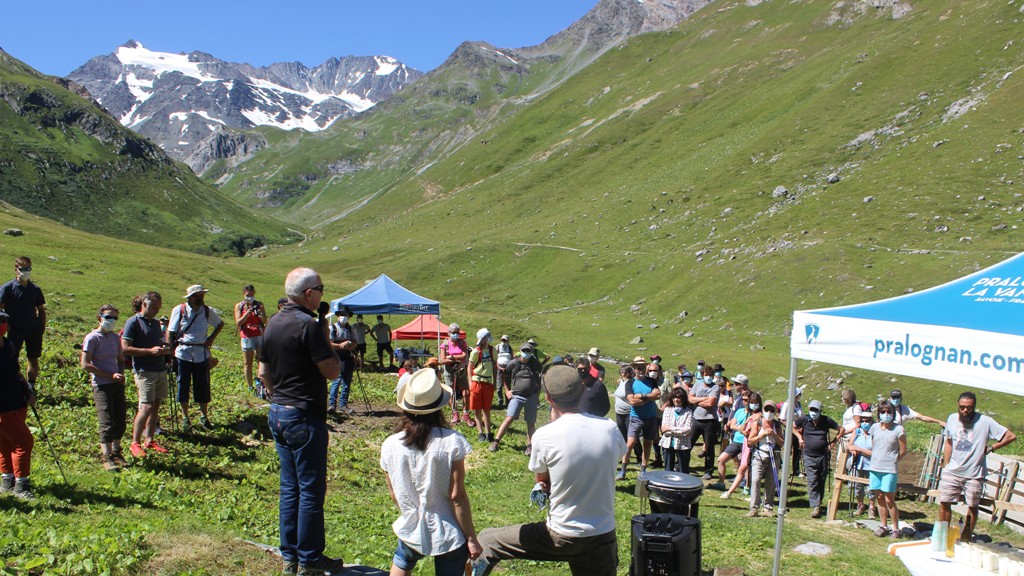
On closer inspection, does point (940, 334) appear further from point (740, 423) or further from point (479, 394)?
point (479, 394)

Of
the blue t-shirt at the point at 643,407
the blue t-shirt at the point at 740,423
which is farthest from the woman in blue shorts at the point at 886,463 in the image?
the blue t-shirt at the point at 643,407

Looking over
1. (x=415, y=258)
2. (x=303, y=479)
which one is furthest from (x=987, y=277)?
(x=415, y=258)

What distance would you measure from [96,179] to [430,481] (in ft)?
604

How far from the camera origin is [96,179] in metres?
159

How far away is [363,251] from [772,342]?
248ft

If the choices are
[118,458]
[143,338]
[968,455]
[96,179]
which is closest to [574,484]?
[118,458]

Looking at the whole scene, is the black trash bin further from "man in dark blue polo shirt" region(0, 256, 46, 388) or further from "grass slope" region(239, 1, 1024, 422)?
"grass slope" region(239, 1, 1024, 422)

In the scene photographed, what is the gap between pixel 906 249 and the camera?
45188mm

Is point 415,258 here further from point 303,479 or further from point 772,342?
point 303,479

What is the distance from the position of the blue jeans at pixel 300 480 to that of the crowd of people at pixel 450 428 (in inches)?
0.5

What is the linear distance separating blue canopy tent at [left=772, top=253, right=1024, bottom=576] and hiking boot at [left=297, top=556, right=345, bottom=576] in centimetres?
526

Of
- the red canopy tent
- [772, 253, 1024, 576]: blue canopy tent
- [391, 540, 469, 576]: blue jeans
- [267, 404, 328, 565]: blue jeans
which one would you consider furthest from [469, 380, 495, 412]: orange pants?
the red canopy tent

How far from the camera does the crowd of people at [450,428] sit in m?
5.35

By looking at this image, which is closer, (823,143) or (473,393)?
(473,393)
